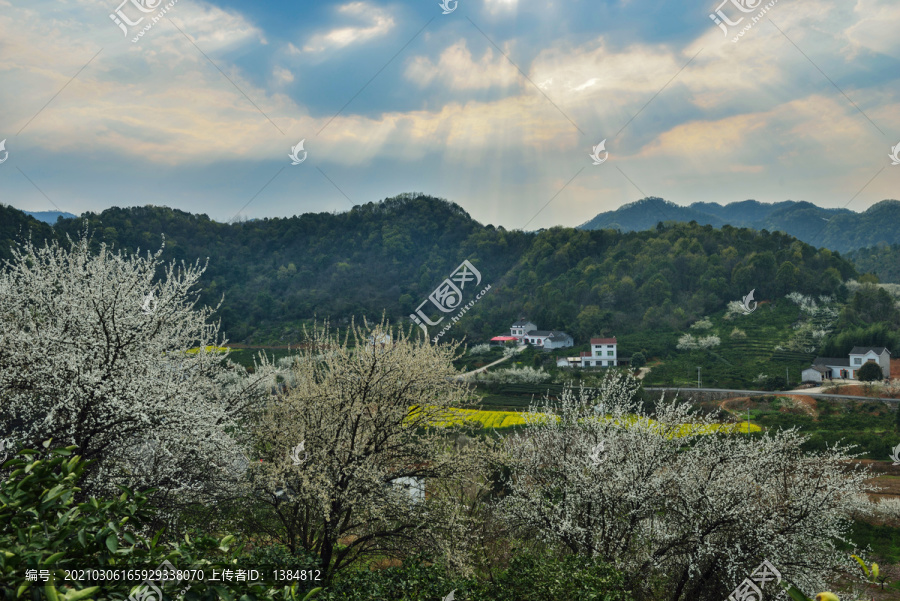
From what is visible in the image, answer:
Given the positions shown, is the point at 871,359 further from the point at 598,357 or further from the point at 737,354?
Result: the point at 598,357

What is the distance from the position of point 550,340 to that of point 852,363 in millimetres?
30468

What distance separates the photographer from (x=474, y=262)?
87375mm

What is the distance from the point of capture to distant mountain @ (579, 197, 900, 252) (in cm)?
12419

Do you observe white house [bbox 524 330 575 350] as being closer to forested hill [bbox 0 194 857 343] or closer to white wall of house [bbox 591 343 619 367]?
forested hill [bbox 0 194 857 343]

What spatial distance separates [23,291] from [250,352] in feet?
157

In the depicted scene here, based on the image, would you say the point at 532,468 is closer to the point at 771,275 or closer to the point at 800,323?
the point at 800,323

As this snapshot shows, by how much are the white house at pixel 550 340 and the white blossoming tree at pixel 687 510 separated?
169 feet

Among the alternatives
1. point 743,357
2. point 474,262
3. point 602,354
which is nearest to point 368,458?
point 602,354

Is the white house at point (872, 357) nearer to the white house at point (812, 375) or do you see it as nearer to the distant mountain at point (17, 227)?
the white house at point (812, 375)

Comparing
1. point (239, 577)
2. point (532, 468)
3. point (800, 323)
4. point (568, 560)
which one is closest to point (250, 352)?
point (532, 468)

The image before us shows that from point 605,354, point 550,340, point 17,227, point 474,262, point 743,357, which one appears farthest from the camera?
point 474,262

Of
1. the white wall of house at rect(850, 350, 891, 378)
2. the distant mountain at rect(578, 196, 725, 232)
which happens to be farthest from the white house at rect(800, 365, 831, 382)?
the distant mountain at rect(578, 196, 725, 232)

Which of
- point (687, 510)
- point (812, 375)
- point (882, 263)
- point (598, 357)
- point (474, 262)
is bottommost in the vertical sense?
point (687, 510)

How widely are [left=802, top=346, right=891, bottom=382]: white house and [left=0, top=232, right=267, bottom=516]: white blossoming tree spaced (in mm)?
56137
